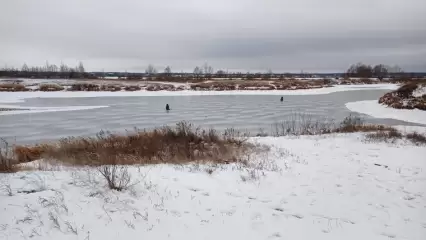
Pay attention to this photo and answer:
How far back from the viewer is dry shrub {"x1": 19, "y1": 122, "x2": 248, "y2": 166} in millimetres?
8062

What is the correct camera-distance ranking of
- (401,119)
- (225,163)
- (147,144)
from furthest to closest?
(401,119) → (147,144) → (225,163)

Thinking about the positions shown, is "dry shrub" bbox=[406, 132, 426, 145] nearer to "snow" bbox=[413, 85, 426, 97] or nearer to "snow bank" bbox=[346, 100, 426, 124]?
"snow bank" bbox=[346, 100, 426, 124]

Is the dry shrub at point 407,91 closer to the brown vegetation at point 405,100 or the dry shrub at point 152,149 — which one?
the brown vegetation at point 405,100

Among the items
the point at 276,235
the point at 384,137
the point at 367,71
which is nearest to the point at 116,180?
the point at 276,235

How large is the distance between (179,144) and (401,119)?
57.9ft

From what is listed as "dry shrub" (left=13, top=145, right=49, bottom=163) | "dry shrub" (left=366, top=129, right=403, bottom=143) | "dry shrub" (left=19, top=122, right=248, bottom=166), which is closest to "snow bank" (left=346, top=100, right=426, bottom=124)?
"dry shrub" (left=366, top=129, right=403, bottom=143)

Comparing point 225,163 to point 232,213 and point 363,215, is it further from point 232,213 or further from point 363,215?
point 363,215

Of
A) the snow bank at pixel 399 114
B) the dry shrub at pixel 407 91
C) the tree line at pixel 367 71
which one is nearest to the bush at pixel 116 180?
the snow bank at pixel 399 114

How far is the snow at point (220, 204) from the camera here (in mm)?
4523

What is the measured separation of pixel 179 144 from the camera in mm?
9992

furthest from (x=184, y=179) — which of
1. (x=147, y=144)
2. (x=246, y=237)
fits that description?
(x=147, y=144)

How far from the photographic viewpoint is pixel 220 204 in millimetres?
5438

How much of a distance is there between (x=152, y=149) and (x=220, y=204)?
428 cm

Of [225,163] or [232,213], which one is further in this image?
[225,163]
